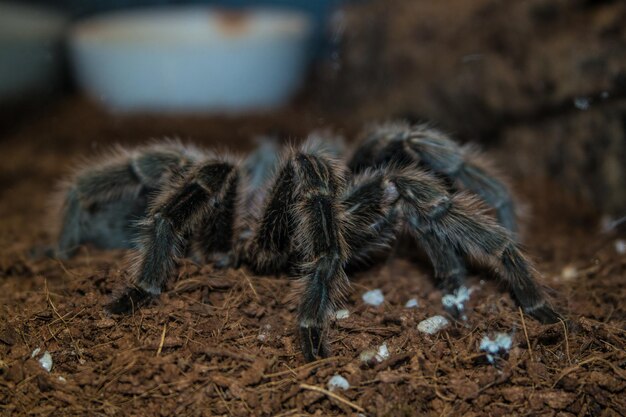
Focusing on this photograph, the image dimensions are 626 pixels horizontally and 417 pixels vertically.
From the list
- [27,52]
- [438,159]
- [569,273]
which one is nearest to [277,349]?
[438,159]

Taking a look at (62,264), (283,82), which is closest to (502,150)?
(283,82)

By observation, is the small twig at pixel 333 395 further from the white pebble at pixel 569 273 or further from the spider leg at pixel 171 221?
the white pebble at pixel 569 273

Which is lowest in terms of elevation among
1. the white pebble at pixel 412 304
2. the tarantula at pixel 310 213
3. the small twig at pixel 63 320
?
the white pebble at pixel 412 304

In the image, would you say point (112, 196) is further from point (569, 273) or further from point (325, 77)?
point (325, 77)

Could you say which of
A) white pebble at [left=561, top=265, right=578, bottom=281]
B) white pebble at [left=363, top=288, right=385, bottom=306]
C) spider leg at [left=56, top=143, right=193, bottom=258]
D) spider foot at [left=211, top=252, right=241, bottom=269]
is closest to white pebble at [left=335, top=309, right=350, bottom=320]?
white pebble at [left=363, top=288, right=385, bottom=306]

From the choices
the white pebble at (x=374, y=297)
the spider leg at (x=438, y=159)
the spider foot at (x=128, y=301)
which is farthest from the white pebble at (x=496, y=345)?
the spider foot at (x=128, y=301)

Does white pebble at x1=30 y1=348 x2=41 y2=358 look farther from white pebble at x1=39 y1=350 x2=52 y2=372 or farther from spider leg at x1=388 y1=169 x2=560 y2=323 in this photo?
spider leg at x1=388 y1=169 x2=560 y2=323
